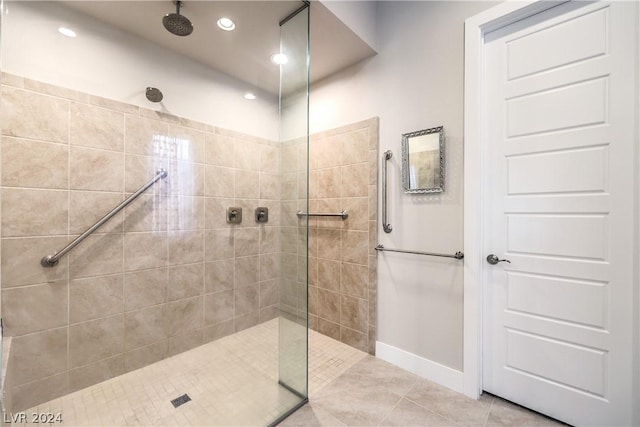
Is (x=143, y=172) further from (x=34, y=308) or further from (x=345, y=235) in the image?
(x=345, y=235)

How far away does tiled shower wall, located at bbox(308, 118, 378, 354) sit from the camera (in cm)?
198

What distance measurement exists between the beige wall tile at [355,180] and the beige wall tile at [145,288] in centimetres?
147

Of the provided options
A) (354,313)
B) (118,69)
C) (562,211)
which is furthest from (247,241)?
(562,211)

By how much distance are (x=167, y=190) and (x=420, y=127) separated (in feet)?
5.86

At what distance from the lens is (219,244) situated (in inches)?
82.8

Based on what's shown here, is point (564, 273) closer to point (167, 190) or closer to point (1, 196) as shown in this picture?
point (167, 190)

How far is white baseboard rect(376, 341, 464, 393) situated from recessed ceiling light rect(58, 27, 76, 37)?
2734 millimetres

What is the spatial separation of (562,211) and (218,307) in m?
2.29

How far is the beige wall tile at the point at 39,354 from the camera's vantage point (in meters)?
1.37

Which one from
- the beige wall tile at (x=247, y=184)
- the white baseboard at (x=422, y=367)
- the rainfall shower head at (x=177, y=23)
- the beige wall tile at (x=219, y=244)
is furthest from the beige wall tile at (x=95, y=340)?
the rainfall shower head at (x=177, y=23)

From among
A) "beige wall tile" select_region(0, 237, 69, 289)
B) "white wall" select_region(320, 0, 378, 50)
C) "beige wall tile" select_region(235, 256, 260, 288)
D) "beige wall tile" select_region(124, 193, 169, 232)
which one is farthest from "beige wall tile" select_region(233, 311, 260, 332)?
"white wall" select_region(320, 0, 378, 50)

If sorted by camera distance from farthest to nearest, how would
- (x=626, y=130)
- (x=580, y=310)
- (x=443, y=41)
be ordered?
(x=443, y=41), (x=580, y=310), (x=626, y=130)

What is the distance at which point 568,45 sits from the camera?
1305mm

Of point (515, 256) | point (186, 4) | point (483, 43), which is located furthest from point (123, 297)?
point (483, 43)
